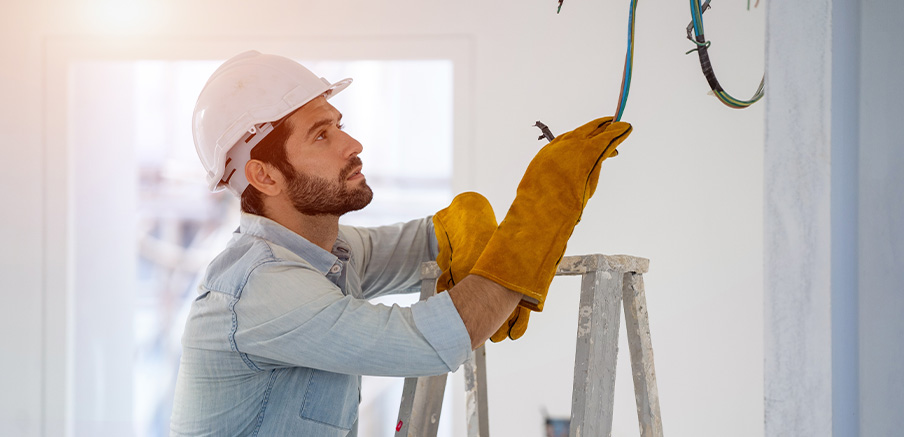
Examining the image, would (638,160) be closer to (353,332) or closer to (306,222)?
(306,222)

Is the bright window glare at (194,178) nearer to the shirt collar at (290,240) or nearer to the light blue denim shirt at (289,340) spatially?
the light blue denim shirt at (289,340)

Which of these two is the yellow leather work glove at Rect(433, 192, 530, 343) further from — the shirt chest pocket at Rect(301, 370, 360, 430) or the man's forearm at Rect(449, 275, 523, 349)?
the shirt chest pocket at Rect(301, 370, 360, 430)

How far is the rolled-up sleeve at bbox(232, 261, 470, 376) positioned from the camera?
A: 1248 millimetres

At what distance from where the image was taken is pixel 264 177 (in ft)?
5.14

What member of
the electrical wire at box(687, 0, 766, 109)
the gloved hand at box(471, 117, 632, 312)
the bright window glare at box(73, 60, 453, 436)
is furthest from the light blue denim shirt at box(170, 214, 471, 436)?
the bright window glare at box(73, 60, 453, 436)

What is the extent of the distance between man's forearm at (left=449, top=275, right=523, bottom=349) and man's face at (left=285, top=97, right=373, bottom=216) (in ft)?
1.24

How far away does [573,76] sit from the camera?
3.24 metres

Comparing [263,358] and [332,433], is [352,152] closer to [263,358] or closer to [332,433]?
[263,358]

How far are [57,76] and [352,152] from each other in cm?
263

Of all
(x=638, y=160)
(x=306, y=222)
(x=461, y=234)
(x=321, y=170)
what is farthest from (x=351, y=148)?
(x=638, y=160)

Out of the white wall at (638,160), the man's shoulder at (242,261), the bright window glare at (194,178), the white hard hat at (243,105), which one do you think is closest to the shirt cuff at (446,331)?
the man's shoulder at (242,261)

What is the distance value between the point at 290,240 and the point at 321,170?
0.53 ft

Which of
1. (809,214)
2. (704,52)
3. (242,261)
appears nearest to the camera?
(809,214)

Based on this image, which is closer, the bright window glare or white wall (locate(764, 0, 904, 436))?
white wall (locate(764, 0, 904, 436))
